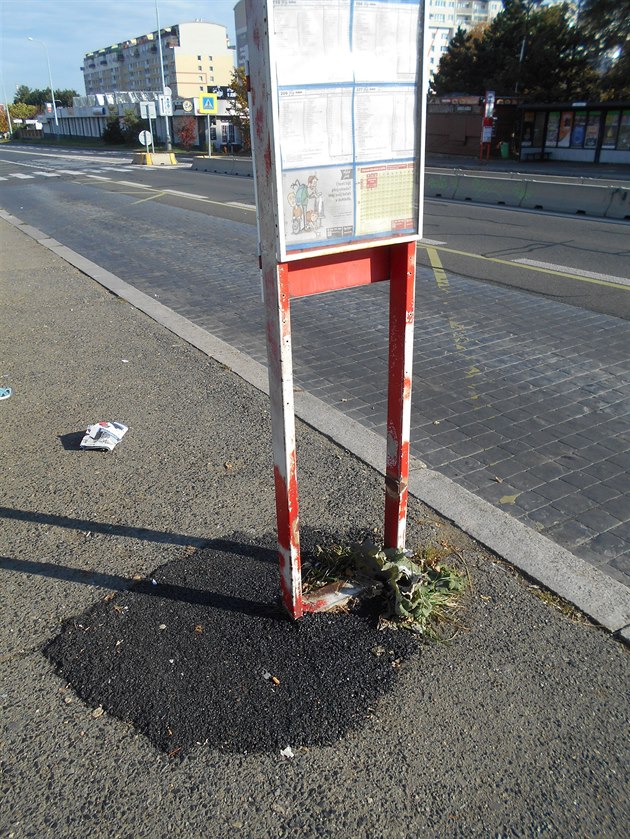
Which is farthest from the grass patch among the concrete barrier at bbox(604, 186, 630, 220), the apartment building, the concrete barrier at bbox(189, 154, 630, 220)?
the apartment building

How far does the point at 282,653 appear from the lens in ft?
9.26

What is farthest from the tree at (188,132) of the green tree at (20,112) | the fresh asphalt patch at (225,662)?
the green tree at (20,112)

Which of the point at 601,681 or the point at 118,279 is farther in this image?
the point at 118,279

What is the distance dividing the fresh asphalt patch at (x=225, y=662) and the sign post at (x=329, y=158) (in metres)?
0.29

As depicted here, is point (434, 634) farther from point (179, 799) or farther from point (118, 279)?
point (118, 279)

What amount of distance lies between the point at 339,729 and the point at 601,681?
1075 millimetres

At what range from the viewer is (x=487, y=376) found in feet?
19.6

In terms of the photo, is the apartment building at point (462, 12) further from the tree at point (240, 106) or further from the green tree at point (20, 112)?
the green tree at point (20, 112)

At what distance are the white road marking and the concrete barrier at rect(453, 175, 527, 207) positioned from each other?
8238 mm

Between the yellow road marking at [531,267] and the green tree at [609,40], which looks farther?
the green tree at [609,40]

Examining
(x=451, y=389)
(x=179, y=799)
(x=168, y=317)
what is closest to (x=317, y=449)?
(x=451, y=389)

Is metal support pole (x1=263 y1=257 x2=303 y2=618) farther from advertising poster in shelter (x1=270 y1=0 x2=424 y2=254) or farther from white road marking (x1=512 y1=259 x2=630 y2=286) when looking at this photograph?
white road marking (x1=512 y1=259 x2=630 y2=286)

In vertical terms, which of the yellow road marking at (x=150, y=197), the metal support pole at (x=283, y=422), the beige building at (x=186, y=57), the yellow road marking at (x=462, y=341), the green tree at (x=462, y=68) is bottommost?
the yellow road marking at (x=150, y=197)

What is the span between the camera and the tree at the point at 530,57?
42750 millimetres
